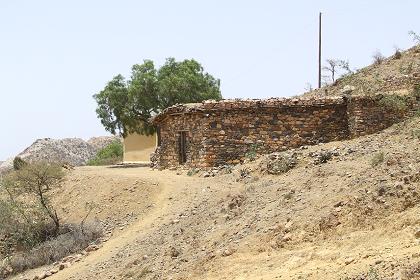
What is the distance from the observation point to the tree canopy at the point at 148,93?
2511 centimetres

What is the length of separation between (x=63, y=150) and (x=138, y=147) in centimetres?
870

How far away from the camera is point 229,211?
11.8 metres

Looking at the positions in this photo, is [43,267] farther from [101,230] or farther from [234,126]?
[234,126]

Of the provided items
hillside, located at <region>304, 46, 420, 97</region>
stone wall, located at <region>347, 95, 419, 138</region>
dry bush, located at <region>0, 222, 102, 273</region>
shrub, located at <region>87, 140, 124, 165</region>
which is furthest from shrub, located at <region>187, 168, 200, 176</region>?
shrub, located at <region>87, 140, 124, 165</region>

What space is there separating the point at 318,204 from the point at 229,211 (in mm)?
2434

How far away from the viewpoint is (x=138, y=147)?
90.6ft

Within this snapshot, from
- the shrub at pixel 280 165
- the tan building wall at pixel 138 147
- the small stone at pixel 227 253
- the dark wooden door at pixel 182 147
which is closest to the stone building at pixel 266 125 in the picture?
the dark wooden door at pixel 182 147

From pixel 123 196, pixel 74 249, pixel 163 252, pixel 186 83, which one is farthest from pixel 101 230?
pixel 186 83

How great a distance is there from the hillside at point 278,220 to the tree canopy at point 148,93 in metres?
8.69

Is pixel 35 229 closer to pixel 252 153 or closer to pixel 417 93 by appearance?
pixel 252 153

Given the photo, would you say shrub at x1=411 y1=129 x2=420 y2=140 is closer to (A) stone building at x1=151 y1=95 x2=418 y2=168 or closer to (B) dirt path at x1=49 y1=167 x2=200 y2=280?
(A) stone building at x1=151 y1=95 x2=418 y2=168

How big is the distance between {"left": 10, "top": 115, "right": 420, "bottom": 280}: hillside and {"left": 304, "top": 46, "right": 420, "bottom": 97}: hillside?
4.37 metres

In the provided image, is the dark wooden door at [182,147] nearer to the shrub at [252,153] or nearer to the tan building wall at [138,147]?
the shrub at [252,153]

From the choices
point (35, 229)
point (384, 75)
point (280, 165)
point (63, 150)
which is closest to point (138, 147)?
point (63, 150)
